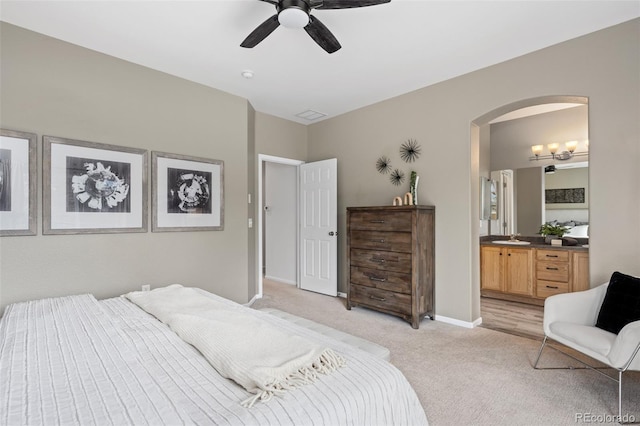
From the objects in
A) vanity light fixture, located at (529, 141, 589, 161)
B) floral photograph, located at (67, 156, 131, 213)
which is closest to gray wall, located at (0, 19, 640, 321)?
floral photograph, located at (67, 156, 131, 213)

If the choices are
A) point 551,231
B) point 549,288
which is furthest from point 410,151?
point 549,288

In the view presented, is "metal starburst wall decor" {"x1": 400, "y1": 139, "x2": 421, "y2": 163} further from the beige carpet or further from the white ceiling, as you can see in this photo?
the beige carpet

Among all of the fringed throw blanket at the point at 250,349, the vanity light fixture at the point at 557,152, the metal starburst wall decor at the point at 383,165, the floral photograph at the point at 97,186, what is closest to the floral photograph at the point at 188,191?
the floral photograph at the point at 97,186

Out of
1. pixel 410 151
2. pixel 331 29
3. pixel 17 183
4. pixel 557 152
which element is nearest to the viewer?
pixel 17 183

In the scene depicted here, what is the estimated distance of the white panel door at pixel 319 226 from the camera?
4551 millimetres

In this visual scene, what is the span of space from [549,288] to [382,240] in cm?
236

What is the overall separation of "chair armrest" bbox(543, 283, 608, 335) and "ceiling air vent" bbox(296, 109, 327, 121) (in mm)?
3568

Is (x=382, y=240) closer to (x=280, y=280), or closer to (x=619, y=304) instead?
(x=619, y=304)

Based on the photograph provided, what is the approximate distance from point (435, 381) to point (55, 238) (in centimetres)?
327

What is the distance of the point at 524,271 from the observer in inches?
164

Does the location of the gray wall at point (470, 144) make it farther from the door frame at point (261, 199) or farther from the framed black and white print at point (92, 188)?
the framed black and white print at point (92, 188)

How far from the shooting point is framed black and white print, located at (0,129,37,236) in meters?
2.37

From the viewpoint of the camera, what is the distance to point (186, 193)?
341 centimetres

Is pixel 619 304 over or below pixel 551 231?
below
